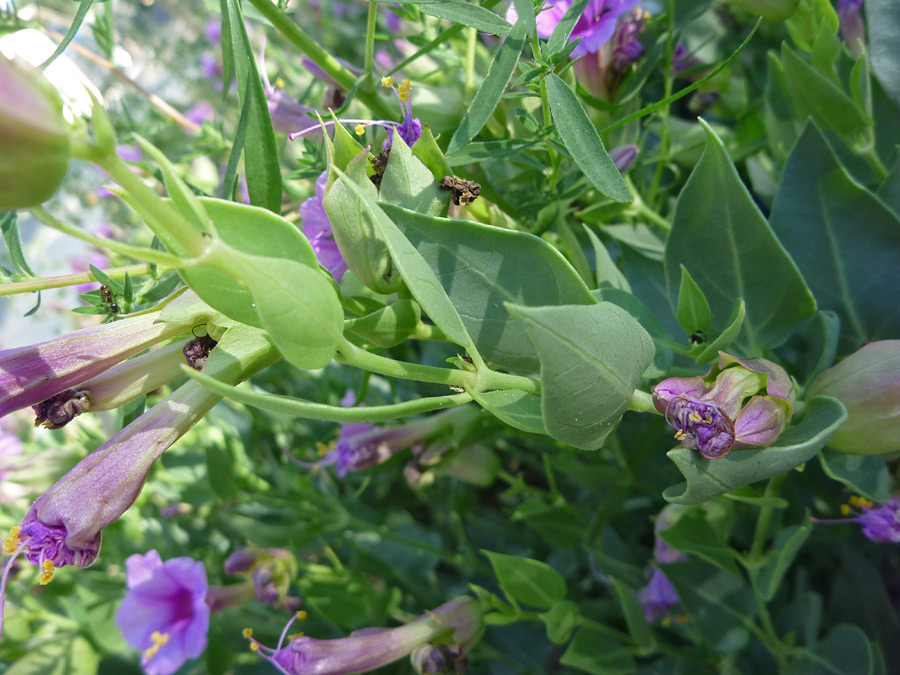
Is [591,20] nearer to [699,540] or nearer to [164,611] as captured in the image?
[699,540]

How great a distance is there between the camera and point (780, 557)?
0.43 m

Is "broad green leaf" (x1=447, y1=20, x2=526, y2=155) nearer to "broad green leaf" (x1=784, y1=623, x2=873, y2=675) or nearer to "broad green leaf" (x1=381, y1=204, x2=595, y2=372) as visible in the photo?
"broad green leaf" (x1=381, y1=204, x2=595, y2=372)

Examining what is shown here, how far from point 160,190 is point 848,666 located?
0.70 m

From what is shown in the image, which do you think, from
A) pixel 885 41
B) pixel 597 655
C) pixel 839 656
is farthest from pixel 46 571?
pixel 885 41

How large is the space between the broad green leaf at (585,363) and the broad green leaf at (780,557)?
18 cm

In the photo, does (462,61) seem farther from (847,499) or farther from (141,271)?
(847,499)

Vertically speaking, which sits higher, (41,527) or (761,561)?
(41,527)

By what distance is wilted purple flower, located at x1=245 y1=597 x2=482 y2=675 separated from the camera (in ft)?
1.56

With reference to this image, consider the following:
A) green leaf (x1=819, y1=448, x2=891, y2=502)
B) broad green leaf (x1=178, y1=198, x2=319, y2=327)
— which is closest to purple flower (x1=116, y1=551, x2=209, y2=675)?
broad green leaf (x1=178, y1=198, x2=319, y2=327)

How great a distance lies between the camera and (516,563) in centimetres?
51

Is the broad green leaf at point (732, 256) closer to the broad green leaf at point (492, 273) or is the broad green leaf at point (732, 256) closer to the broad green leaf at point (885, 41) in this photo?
the broad green leaf at point (492, 273)

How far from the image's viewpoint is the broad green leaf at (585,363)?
256 mm

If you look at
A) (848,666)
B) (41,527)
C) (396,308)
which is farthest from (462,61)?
(848,666)

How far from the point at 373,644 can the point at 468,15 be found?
0.41 m
